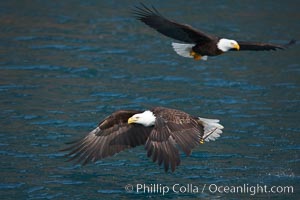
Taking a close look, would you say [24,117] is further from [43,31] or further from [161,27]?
[43,31]

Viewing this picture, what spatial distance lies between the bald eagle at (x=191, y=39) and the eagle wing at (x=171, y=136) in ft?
4.26

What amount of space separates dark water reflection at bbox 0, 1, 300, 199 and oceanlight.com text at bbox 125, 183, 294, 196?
0.08 metres

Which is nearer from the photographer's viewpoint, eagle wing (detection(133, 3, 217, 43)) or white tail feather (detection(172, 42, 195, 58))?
eagle wing (detection(133, 3, 217, 43))

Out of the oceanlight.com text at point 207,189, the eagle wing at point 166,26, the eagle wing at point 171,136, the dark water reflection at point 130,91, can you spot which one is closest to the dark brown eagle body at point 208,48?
the eagle wing at point 166,26

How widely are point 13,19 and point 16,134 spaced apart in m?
5.49

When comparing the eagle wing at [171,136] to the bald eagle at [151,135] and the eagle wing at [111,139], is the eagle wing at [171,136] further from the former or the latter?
the eagle wing at [111,139]

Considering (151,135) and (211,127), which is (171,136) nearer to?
(151,135)

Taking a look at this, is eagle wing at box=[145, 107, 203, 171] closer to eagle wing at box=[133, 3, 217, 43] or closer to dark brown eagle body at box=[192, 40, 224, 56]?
eagle wing at box=[133, 3, 217, 43]

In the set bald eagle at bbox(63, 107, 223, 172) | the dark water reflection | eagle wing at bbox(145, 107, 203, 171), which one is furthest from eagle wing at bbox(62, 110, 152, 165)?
the dark water reflection

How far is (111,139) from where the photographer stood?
813 cm

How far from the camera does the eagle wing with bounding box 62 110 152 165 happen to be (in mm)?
8031

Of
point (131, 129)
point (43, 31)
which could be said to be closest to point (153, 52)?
point (43, 31)

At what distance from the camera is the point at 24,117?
10.3 m

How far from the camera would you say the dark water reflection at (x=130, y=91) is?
8609 mm
